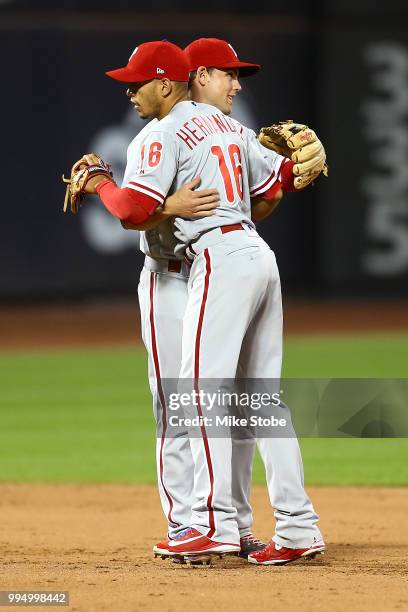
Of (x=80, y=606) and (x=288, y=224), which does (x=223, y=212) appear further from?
(x=288, y=224)

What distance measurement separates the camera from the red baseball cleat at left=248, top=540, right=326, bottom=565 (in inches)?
174

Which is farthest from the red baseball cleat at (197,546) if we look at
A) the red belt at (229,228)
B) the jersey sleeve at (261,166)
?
→ the jersey sleeve at (261,166)

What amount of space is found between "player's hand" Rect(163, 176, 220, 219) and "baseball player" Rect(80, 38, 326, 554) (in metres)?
0.04

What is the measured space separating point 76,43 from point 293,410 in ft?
31.8

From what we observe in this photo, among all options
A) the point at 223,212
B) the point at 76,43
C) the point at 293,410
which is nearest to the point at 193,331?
the point at 223,212

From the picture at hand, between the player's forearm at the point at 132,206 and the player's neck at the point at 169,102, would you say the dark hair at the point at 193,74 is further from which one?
the player's forearm at the point at 132,206

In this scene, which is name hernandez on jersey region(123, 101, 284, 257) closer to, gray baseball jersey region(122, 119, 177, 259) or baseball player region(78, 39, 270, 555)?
gray baseball jersey region(122, 119, 177, 259)

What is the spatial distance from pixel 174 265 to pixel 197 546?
106 centimetres

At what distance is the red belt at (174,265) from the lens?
460 centimetres

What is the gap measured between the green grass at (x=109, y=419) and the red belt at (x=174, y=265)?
259 centimetres

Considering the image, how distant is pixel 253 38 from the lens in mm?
15859

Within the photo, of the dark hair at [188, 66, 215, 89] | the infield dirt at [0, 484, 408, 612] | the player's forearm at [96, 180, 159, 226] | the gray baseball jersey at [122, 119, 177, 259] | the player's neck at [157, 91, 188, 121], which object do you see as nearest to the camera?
the infield dirt at [0, 484, 408, 612]

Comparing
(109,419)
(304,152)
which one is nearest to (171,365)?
(304,152)

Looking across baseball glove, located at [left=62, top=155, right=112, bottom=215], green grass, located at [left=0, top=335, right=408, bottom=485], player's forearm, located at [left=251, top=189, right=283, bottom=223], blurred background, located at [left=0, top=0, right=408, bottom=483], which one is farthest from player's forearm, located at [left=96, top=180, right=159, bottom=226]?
blurred background, located at [left=0, top=0, right=408, bottom=483]
